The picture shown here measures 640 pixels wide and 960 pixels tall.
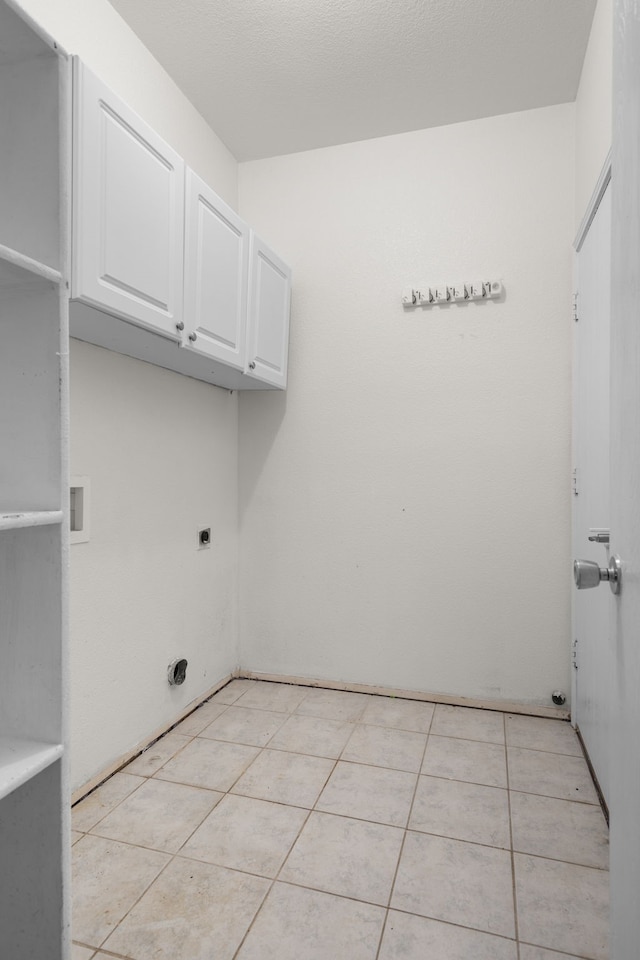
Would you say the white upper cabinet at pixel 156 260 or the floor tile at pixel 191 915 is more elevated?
the white upper cabinet at pixel 156 260

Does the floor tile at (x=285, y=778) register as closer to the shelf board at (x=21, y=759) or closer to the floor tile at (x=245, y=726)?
the floor tile at (x=245, y=726)

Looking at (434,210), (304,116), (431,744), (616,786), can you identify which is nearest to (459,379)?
(434,210)

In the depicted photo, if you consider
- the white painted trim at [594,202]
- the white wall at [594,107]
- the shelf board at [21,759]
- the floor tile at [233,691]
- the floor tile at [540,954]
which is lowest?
the floor tile at [540,954]

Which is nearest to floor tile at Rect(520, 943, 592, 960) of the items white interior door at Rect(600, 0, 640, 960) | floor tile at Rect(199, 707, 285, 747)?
white interior door at Rect(600, 0, 640, 960)

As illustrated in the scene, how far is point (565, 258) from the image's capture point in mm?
2555

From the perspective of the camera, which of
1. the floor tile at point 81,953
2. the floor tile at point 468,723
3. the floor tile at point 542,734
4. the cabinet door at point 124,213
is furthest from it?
the floor tile at point 468,723

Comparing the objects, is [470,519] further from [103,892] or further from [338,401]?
[103,892]

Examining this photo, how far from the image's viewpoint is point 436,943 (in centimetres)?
131

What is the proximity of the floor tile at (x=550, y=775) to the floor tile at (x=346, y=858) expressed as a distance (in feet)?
1.87

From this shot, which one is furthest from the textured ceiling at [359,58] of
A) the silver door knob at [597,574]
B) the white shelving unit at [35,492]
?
the silver door knob at [597,574]

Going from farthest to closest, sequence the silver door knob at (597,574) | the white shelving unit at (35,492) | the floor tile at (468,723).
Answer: the floor tile at (468,723)
the white shelving unit at (35,492)
the silver door knob at (597,574)

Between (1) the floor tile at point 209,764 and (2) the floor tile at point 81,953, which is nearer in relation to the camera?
(2) the floor tile at point 81,953

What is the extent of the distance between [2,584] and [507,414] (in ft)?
7.28

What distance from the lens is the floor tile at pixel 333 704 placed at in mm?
2547
